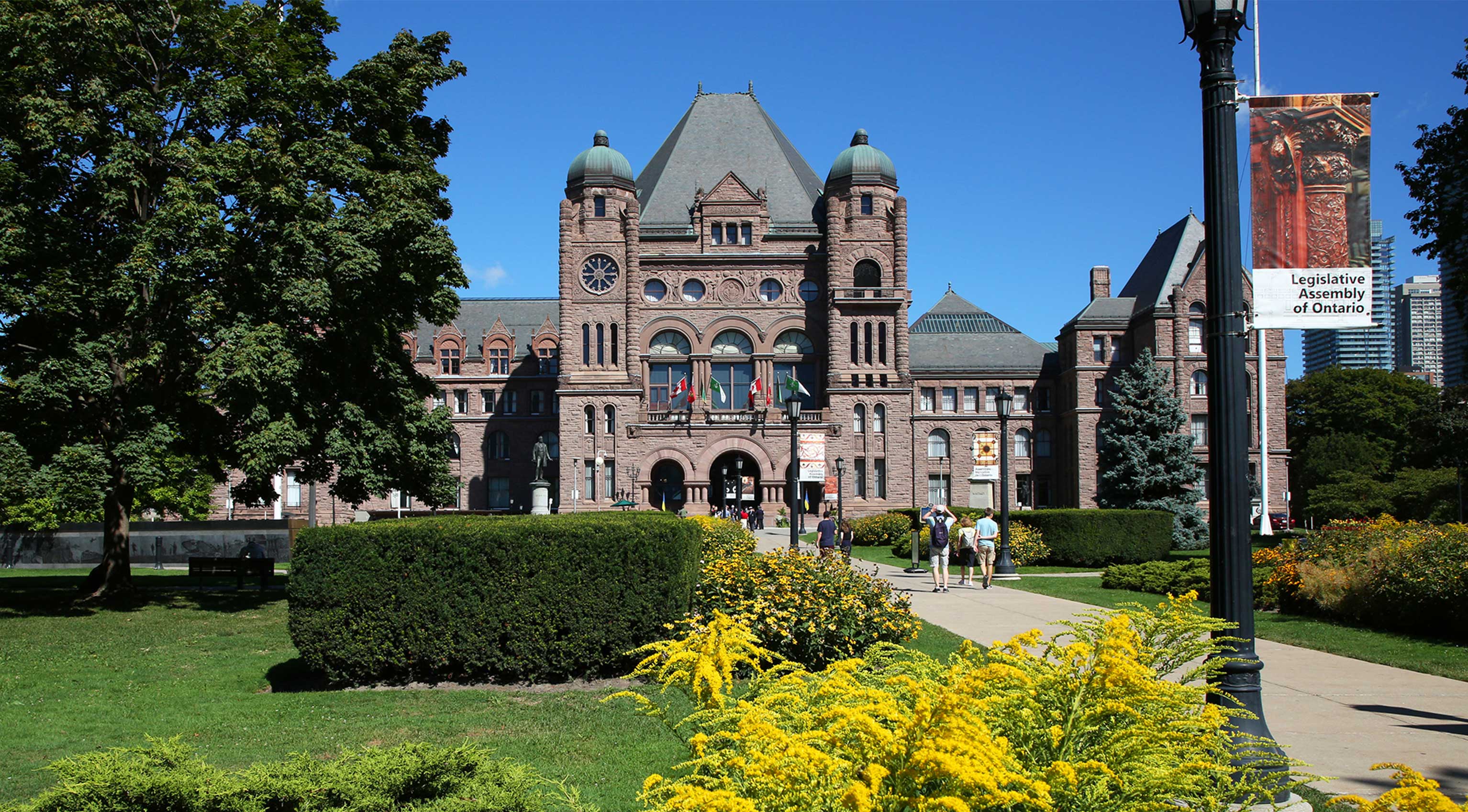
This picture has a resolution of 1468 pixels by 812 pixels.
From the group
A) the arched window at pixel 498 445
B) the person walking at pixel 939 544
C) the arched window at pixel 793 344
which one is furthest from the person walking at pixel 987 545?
the arched window at pixel 498 445

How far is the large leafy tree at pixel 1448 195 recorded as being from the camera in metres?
23.8

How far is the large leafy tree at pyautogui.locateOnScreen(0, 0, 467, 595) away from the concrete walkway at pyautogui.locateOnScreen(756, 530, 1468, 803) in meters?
13.3

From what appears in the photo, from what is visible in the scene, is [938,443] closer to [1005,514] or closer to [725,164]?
[725,164]

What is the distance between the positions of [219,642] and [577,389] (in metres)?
42.1

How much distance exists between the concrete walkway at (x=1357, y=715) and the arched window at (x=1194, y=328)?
166ft

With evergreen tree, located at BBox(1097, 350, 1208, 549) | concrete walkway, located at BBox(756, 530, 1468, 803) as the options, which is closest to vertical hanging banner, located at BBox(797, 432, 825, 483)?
concrete walkway, located at BBox(756, 530, 1468, 803)

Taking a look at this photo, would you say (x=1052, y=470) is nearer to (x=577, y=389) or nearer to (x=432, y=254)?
(x=577, y=389)

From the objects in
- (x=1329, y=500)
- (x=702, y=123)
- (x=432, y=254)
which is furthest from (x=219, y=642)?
(x=1329, y=500)

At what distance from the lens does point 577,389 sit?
5769 centimetres

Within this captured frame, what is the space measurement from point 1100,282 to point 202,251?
5939cm

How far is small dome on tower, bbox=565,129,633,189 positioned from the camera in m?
58.5

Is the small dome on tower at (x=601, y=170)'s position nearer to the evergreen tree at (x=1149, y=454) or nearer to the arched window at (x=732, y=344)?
the arched window at (x=732, y=344)

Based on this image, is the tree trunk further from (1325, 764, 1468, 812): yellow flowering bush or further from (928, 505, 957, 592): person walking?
(1325, 764, 1468, 812): yellow flowering bush

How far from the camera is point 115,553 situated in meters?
21.2
